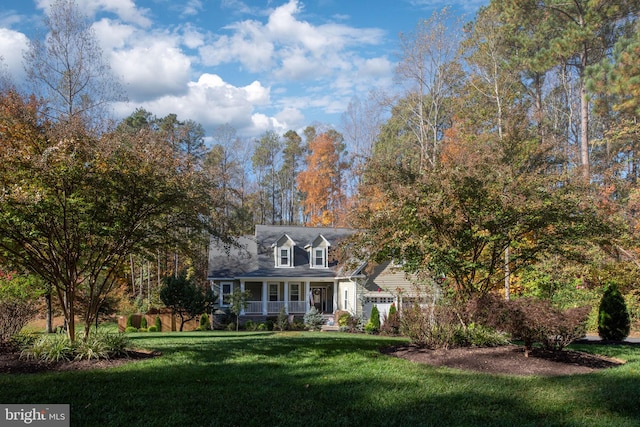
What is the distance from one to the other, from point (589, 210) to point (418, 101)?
17361mm

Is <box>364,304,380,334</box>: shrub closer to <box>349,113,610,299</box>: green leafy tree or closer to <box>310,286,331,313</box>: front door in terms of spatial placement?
<box>349,113,610,299</box>: green leafy tree

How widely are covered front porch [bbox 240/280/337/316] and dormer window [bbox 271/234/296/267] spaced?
1.13 meters

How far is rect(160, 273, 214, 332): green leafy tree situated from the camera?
2134 centimetres

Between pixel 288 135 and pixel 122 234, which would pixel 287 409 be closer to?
pixel 122 234

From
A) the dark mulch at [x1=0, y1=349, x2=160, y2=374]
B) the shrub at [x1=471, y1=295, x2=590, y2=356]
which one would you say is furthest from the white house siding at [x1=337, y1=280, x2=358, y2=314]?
the dark mulch at [x1=0, y1=349, x2=160, y2=374]

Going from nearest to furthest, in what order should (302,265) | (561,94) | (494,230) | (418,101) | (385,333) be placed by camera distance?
(494,230), (385,333), (418,101), (302,265), (561,94)

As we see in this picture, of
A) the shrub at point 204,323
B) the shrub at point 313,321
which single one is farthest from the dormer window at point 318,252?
the shrub at point 204,323

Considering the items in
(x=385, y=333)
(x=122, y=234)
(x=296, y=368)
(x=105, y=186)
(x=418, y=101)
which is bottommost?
(x=385, y=333)

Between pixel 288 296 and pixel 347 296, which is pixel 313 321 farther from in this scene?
pixel 288 296

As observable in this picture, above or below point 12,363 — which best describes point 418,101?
above

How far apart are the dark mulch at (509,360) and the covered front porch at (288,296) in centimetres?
1789

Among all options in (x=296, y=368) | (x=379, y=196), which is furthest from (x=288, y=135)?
(x=296, y=368)

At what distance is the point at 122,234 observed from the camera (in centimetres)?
842

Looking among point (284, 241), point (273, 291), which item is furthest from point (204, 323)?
point (284, 241)
